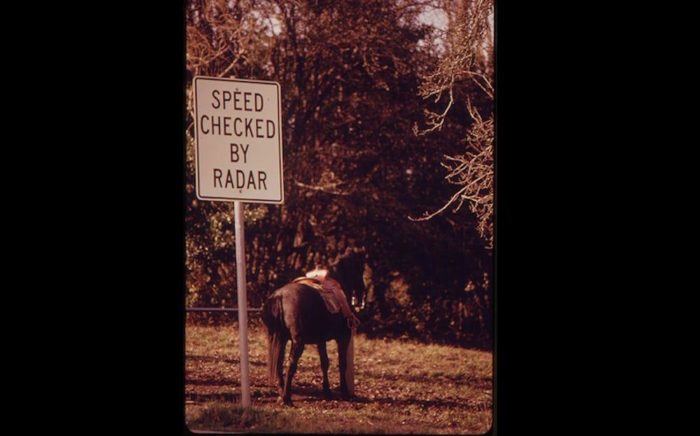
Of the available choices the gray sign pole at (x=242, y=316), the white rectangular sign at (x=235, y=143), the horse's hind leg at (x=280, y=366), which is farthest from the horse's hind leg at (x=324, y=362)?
the white rectangular sign at (x=235, y=143)

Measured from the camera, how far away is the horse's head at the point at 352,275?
12.7 ft

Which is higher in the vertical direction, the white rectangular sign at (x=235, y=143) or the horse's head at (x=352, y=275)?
the white rectangular sign at (x=235, y=143)

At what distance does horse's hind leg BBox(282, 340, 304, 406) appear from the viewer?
372 centimetres

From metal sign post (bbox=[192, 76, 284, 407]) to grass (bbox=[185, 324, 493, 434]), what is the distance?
0.29 ft

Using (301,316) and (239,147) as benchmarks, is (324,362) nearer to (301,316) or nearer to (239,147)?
(301,316)

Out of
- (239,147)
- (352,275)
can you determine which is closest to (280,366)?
(352,275)

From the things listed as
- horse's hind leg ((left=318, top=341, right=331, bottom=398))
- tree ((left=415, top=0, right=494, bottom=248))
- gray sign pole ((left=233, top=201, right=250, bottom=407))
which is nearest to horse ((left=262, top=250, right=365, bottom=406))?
horse's hind leg ((left=318, top=341, right=331, bottom=398))

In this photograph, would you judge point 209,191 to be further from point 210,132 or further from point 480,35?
point 480,35

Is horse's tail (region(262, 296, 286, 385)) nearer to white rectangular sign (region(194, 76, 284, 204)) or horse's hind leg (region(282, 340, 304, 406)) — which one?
horse's hind leg (region(282, 340, 304, 406))

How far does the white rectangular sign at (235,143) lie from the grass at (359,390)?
1.76ft

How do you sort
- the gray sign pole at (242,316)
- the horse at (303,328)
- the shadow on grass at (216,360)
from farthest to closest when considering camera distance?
1. the horse at (303,328)
2. the gray sign pole at (242,316)
3. the shadow on grass at (216,360)

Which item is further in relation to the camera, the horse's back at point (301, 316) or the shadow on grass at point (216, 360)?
the horse's back at point (301, 316)

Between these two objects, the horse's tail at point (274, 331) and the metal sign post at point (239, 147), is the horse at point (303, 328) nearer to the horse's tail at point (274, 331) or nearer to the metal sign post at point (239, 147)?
the horse's tail at point (274, 331)
